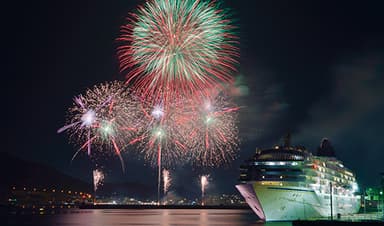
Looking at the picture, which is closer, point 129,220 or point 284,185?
point 284,185

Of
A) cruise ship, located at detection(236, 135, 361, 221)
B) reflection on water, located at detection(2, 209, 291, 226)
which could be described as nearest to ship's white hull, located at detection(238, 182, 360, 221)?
cruise ship, located at detection(236, 135, 361, 221)

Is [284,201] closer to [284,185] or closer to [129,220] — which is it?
[284,185]

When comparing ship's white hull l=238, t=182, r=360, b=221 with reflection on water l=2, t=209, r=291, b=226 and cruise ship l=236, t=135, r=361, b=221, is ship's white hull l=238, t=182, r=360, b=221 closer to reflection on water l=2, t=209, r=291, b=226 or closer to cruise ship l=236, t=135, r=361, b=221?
cruise ship l=236, t=135, r=361, b=221

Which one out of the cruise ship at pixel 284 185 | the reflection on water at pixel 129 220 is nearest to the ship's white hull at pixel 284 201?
the cruise ship at pixel 284 185

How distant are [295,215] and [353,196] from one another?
3776 cm

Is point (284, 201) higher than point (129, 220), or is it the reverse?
point (284, 201)

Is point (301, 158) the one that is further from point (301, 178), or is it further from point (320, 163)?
point (320, 163)

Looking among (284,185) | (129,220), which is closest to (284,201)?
(284,185)

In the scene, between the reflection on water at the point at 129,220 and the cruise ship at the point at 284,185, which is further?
the reflection on water at the point at 129,220

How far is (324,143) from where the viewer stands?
12344 centimetres

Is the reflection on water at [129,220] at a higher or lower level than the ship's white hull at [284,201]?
lower

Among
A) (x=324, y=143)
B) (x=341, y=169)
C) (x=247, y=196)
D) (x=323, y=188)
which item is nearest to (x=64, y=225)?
(x=247, y=196)

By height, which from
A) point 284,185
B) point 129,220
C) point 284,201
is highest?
point 284,185

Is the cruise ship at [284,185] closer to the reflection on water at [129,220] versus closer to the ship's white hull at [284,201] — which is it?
the ship's white hull at [284,201]
